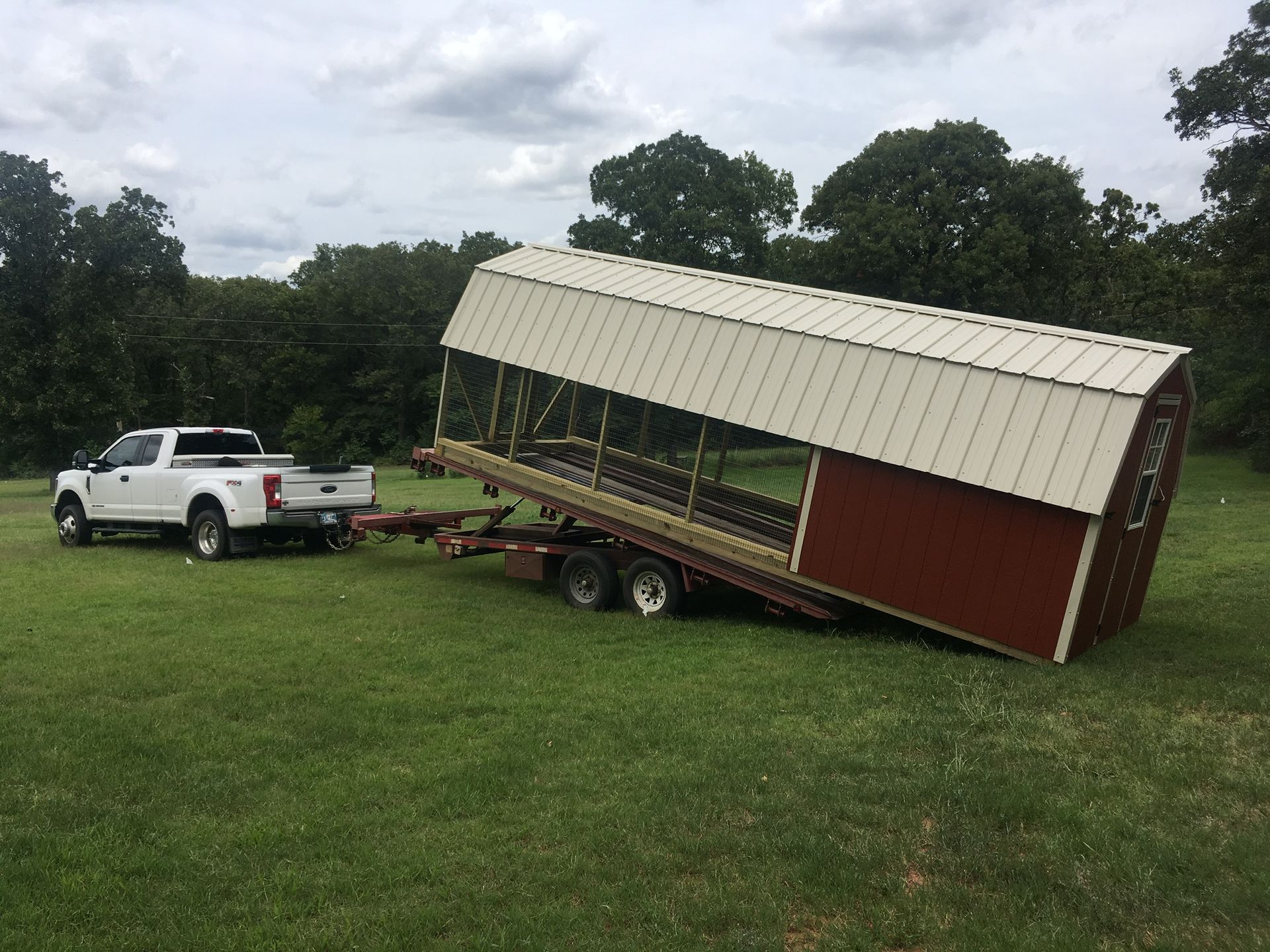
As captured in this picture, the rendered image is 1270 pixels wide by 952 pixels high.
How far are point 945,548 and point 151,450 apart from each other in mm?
12071

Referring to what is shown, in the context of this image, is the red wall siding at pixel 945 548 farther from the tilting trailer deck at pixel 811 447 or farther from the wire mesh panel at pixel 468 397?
the wire mesh panel at pixel 468 397

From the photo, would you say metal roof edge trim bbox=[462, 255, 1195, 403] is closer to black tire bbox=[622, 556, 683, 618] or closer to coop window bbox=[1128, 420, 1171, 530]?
coop window bbox=[1128, 420, 1171, 530]

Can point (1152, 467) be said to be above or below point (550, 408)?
above

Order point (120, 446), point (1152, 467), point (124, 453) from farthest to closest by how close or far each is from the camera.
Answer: point (120, 446), point (124, 453), point (1152, 467)

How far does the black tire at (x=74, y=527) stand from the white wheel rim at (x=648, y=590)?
33.4 ft

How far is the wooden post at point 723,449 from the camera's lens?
34.4 feet

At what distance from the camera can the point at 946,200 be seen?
102 feet

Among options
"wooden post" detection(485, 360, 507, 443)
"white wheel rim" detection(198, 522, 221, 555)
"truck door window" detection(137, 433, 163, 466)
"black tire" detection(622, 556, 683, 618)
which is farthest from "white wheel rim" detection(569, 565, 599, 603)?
"truck door window" detection(137, 433, 163, 466)

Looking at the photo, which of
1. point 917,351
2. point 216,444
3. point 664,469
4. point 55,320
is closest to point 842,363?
point 917,351

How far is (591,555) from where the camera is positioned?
11016 mm

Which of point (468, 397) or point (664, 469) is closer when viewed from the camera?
point (664, 469)

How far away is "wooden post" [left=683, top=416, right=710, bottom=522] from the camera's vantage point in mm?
10391

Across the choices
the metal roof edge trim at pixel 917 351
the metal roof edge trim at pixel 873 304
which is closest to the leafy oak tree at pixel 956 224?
the metal roof edge trim at pixel 873 304

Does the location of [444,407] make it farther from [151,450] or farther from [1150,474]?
[1150,474]
